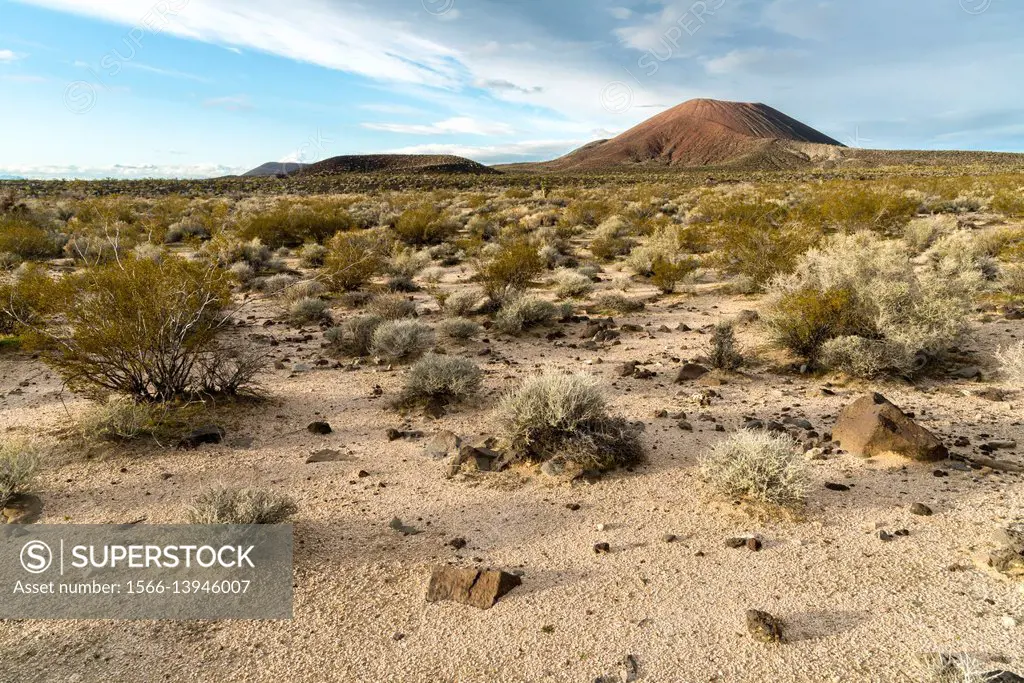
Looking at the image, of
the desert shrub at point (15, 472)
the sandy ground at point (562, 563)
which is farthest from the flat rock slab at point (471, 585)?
the desert shrub at point (15, 472)

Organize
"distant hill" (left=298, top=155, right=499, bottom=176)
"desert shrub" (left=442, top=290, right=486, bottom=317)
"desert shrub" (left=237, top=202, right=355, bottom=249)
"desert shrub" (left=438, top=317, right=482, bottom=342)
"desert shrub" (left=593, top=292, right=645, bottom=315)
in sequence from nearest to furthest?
1. "desert shrub" (left=438, top=317, right=482, bottom=342)
2. "desert shrub" (left=442, top=290, right=486, bottom=317)
3. "desert shrub" (left=593, top=292, right=645, bottom=315)
4. "desert shrub" (left=237, top=202, right=355, bottom=249)
5. "distant hill" (left=298, top=155, right=499, bottom=176)

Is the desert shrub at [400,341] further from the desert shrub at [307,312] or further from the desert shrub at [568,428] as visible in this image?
the desert shrub at [568,428]

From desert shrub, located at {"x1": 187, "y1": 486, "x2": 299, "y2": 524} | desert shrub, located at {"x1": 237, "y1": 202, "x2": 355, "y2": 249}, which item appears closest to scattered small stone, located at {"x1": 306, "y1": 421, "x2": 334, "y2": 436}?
desert shrub, located at {"x1": 187, "y1": 486, "x2": 299, "y2": 524}

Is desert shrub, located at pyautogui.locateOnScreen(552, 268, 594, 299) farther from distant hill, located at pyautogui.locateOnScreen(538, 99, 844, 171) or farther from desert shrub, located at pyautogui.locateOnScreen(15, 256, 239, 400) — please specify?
distant hill, located at pyautogui.locateOnScreen(538, 99, 844, 171)

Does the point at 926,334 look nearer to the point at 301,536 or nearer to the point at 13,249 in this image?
the point at 301,536

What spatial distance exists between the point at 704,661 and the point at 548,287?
12.1 m

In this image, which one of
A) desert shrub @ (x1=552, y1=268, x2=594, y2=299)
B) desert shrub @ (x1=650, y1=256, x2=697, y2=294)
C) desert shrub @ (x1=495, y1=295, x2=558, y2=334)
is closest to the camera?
desert shrub @ (x1=495, y1=295, x2=558, y2=334)

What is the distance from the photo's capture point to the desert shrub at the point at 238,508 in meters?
4.33

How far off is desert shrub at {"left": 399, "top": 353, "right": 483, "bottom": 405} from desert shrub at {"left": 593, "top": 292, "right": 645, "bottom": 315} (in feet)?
18.9

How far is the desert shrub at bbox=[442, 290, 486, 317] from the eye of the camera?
1194cm

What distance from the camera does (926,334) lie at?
786 cm

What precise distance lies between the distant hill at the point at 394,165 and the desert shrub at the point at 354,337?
2646 inches

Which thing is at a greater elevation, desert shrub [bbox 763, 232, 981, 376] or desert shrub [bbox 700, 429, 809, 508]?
desert shrub [bbox 763, 232, 981, 376]

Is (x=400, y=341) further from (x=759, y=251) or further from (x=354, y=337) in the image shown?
(x=759, y=251)
